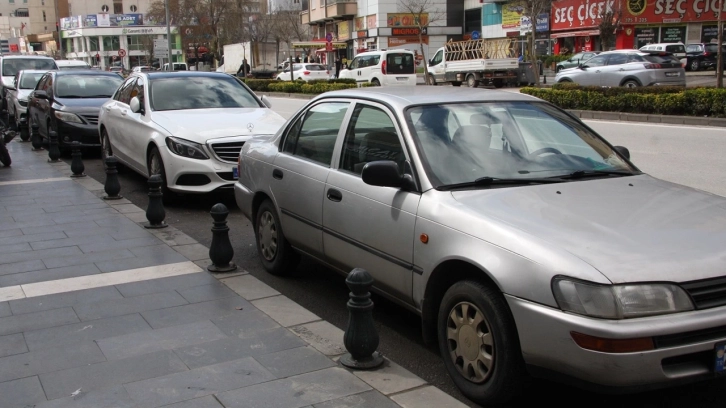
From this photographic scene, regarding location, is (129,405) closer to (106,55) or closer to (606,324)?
(606,324)

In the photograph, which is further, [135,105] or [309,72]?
[309,72]

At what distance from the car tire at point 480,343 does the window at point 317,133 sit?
6.30ft

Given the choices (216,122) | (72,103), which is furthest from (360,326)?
(72,103)

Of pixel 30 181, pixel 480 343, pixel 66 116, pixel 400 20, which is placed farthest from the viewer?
pixel 400 20

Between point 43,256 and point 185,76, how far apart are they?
4667 mm

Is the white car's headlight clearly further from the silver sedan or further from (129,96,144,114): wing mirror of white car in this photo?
the silver sedan

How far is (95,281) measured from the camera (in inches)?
245

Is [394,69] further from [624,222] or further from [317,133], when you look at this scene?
[624,222]

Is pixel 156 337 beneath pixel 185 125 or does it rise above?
beneath

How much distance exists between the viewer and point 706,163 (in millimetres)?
12055

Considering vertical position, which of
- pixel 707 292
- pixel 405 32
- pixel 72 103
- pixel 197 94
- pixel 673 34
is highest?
pixel 405 32

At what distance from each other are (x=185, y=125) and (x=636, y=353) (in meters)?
7.34

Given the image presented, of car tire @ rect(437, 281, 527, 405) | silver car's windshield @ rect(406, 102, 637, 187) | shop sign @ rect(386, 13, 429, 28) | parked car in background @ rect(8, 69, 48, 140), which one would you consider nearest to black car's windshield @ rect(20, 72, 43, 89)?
parked car in background @ rect(8, 69, 48, 140)

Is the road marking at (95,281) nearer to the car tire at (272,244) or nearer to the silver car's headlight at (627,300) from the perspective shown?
the car tire at (272,244)
